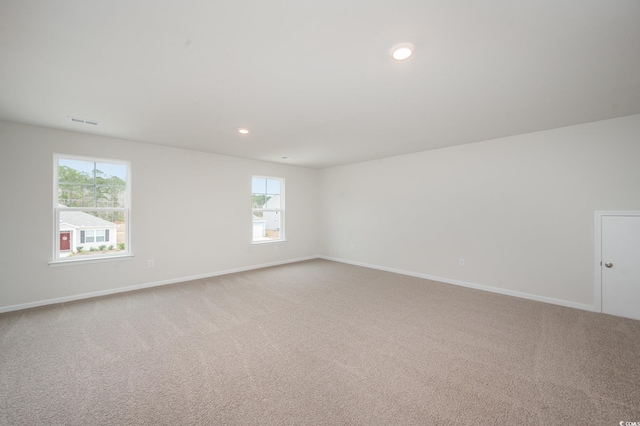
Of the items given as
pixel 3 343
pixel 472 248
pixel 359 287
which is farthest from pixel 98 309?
pixel 472 248

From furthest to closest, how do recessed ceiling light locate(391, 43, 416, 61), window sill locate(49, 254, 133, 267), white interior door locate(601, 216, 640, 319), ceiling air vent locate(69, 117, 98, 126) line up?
1. window sill locate(49, 254, 133, 267)
2. ceiling air vent locate(69, 117, 98, 126)
3. white interior door locate(601, 216, 640, 319)
4. recessed ceiling light locate(391, 43, 416, 61)

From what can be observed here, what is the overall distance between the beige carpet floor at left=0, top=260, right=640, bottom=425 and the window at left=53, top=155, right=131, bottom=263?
2.81 ft

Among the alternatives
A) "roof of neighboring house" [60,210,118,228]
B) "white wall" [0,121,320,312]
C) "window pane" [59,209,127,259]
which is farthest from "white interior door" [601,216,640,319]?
"roof of neighboring house" [60,210,118,228]

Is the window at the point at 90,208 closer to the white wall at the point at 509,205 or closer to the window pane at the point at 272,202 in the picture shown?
the window pane at the point at 272,202

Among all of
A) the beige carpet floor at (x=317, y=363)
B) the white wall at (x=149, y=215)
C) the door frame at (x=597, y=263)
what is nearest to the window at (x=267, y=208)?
the white wall at (x=149, y=215)

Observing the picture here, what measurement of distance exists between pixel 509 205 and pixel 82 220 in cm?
686

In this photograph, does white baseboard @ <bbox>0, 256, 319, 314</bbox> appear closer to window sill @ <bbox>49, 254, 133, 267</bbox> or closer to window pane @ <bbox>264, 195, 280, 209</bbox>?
window sill @ <bbox>49, 254, 133, 267</bbox>

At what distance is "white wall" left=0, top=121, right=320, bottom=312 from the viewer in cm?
354

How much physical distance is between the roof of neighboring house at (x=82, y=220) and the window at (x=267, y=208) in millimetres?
2682

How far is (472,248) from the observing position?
4.59 m

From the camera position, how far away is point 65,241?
395 cm

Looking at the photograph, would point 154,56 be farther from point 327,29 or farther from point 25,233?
point 25,233

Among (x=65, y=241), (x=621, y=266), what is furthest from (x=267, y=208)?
(x=621, y=266)

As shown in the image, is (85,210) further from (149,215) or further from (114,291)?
(114,291)
